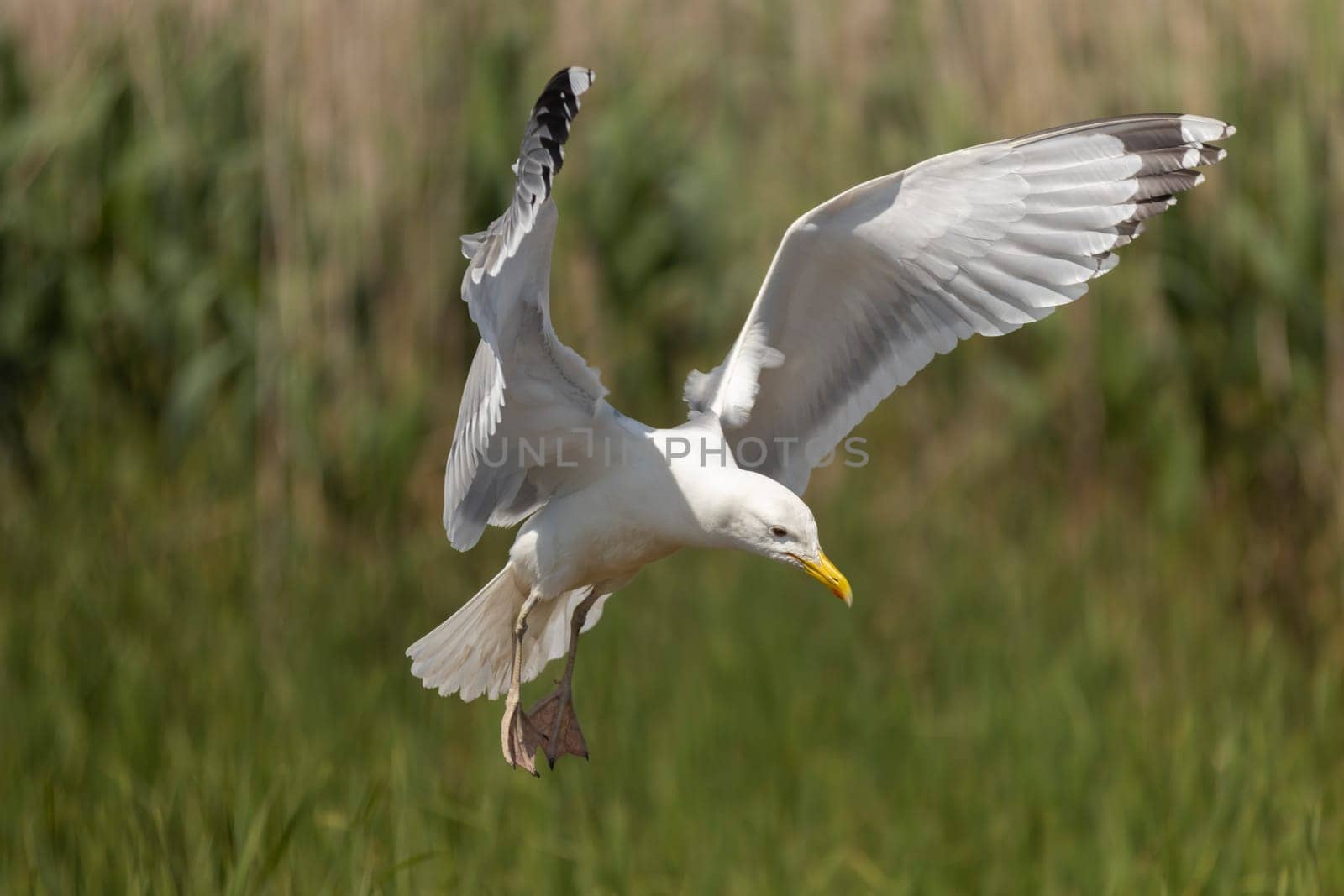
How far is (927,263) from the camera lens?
286 centimetres

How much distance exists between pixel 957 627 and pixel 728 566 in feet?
3.02

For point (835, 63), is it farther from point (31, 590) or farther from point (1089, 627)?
point (31, 590)

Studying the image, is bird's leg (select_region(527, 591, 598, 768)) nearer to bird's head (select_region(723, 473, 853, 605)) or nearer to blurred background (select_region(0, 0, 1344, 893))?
bird's head (select_region(723, 473, 853, 605))

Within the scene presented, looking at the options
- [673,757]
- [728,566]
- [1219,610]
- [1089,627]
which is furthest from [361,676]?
[1219,610]

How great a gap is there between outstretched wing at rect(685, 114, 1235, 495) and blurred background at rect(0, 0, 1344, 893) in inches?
55.4

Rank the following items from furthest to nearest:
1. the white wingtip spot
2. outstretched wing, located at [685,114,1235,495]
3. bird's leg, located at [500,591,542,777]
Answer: outstretched wing, located at [685,114,1235,495] → bird's leg, located at [500,591,542,777] → the white wingtip spot

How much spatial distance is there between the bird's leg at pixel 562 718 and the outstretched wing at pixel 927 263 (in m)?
0.48

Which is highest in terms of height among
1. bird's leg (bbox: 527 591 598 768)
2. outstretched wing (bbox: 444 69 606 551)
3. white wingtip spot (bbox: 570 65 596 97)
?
white wingtip spot (bbox: 570 65 596 97)

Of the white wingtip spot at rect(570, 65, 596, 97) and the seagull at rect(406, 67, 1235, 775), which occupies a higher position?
the white wingtip spot at rect(570, 65, 596, 97)

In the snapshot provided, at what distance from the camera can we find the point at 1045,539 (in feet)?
21.1

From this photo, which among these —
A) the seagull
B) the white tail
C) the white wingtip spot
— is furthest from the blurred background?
the white wingtip spot

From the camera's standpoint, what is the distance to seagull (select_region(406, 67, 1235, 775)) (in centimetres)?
243

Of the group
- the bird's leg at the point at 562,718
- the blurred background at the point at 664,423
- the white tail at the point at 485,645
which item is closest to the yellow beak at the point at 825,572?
the bird's leg at the point at 562,718

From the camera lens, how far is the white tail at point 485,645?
10.2 ft
